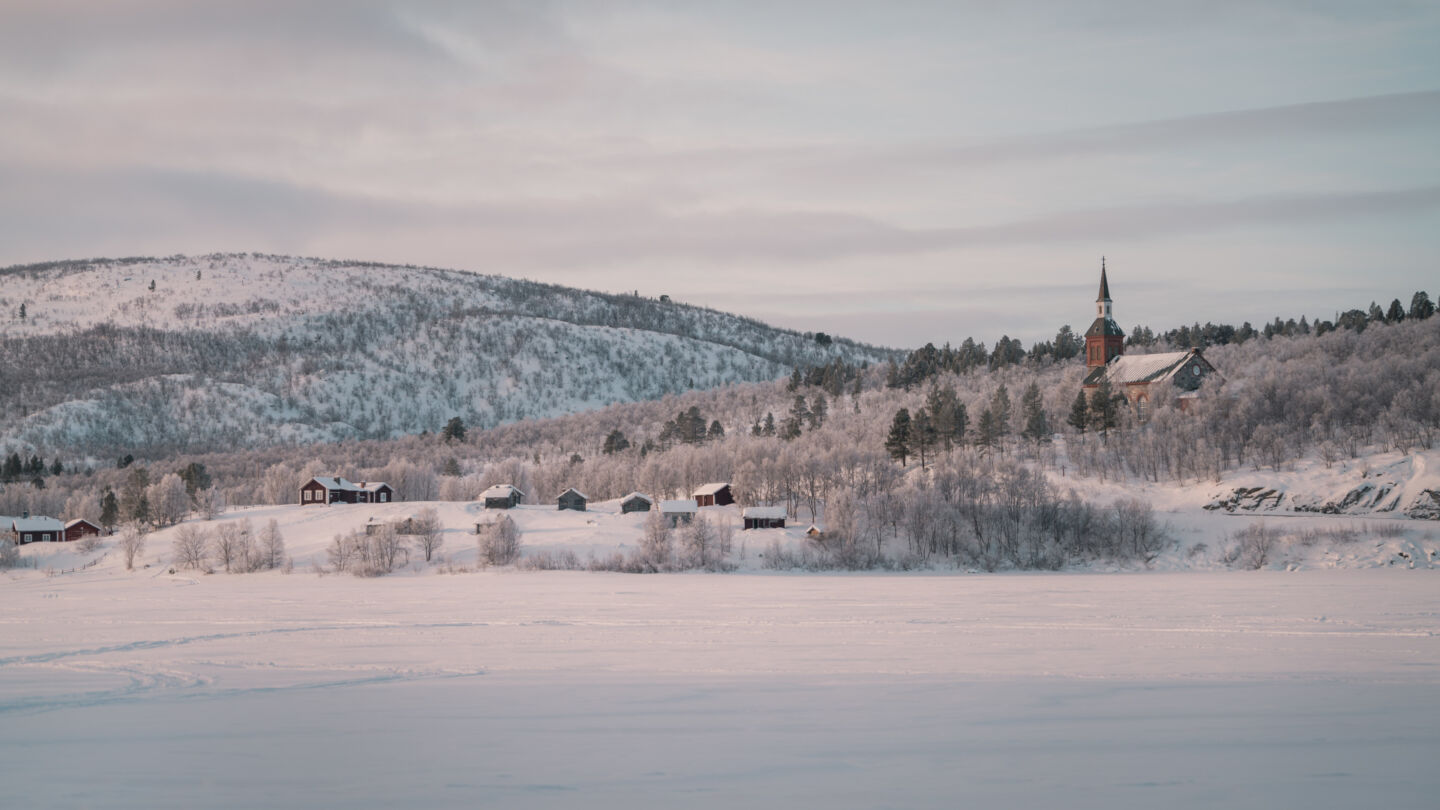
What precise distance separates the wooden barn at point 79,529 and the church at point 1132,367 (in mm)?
100525

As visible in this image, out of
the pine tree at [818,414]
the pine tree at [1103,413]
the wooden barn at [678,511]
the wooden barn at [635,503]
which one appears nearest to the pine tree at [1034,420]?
the pine tree at [1103,413]

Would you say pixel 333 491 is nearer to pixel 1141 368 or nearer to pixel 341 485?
pixel 341 485

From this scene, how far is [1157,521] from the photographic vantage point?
70.6 m

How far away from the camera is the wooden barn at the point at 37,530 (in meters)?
95.0

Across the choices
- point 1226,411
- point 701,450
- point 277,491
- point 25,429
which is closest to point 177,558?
point 277,491

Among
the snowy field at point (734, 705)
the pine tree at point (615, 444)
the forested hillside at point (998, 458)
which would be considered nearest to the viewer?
the snowy field at point (734, 705)

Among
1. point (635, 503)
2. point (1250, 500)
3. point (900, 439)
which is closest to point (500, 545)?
point (635, 503)

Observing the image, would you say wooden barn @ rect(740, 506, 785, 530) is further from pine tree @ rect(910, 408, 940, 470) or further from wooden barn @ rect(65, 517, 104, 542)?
wooden barn @ rect(65, 517, 104, 542)

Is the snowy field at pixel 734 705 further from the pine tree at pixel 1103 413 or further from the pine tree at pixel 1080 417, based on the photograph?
the pine tree at pixel 1080 417

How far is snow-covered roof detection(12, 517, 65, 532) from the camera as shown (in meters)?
95.6

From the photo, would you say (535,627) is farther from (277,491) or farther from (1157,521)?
(277,491)

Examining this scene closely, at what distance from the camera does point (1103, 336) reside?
387 feet

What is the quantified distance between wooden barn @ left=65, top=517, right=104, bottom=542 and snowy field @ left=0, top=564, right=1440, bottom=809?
58.9 metres

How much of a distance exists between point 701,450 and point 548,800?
94.5 metres
